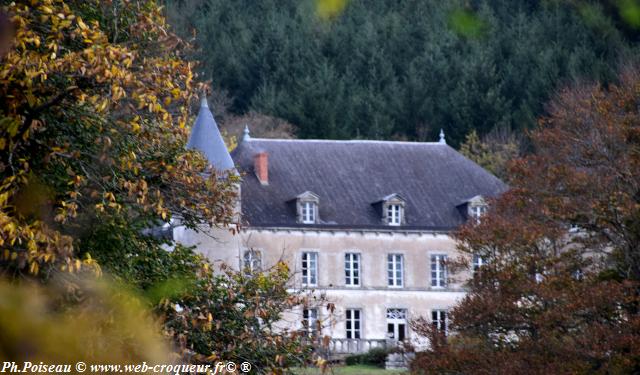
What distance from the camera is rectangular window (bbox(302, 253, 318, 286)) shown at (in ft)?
157

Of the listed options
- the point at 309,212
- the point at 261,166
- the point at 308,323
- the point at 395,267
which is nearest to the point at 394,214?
the point at 395,267

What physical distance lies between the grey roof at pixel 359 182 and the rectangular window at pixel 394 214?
31 cm

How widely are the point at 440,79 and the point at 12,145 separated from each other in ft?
43.6

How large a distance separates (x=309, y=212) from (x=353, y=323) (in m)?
4.75

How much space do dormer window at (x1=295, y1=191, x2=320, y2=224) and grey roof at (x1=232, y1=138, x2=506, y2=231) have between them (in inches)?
9.0

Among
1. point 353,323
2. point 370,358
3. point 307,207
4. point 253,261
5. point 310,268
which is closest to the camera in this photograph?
point 253,261

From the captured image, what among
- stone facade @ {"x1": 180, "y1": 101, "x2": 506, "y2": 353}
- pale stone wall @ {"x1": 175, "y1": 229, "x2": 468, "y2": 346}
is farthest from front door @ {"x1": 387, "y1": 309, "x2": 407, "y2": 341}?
pale stone wall @ {"x1": 175, "y1": 229, "x2": 468, "y2": 346}

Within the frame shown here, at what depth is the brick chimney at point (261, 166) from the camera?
1850 inches

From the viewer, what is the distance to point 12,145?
9.99 meters

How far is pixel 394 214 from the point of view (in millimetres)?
48312

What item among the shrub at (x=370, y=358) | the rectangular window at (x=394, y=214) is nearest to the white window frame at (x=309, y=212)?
the rectangular window at (x=394, y=214)

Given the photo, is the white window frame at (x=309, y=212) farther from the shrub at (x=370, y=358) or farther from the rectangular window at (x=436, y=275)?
the shrub at (x=370, y=358)

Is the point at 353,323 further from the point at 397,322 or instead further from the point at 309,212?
the point at 309,212

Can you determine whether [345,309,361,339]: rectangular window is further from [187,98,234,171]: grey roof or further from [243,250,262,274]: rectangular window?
[243,250,262,274]: rectangular window
